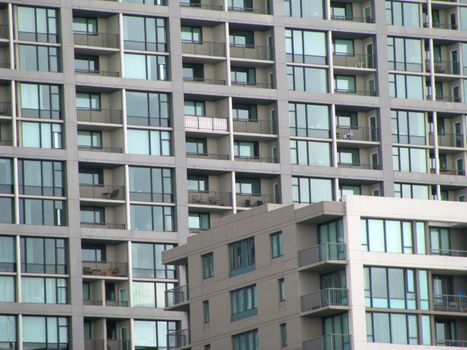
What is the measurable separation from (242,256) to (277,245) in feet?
12.8

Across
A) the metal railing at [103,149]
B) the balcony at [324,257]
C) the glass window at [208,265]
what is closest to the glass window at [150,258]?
the metal railing at [103,149]

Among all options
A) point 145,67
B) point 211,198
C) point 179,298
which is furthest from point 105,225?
point 179,298

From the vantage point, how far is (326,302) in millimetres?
137500

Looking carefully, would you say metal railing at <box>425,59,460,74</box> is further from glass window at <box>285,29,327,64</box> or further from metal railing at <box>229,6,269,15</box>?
metal railing at <box>229,6,269,15</box>

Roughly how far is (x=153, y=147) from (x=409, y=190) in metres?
21.7

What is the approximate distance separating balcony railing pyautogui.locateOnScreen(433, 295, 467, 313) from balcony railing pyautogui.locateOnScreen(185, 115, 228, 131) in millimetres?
40138

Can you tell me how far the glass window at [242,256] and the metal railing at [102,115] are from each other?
29.8 metres

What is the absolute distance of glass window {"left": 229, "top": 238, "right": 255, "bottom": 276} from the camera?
14438 centimetres

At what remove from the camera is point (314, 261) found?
13875 centimetres

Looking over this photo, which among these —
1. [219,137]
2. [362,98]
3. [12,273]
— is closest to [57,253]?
[12,273]

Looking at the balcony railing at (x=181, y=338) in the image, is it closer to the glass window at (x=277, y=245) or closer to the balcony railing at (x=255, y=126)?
the glass window at (x=277, y=245)

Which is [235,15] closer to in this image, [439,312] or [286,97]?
[286,97]

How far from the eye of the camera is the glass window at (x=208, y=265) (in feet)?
487

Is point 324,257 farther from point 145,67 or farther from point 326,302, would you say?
point 145,67
